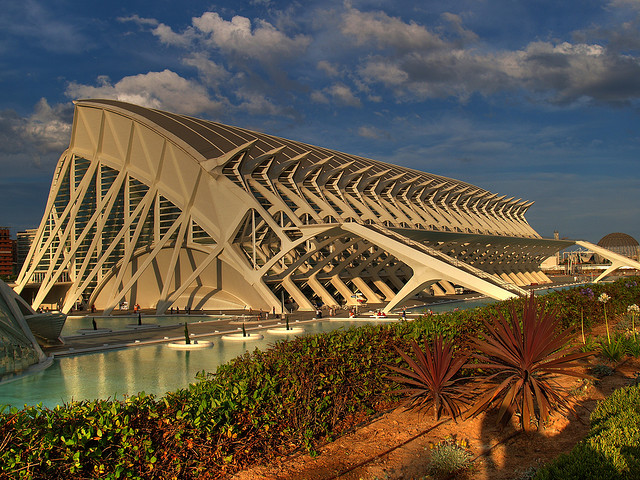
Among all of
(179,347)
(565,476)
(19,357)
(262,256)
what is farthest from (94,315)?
(565,476)

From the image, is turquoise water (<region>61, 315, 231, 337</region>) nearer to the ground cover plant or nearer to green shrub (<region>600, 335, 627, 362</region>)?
green shrub (<region>600, 335, 627, 362</region>)

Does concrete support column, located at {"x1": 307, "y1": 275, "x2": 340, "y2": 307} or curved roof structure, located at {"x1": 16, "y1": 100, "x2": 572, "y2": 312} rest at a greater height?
curved roof structure, located at {"x1": 16, "y1": 100, "x2": 572, "y2": 312}

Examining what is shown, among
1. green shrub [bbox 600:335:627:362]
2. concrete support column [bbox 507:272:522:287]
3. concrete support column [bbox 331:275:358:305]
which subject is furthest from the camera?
concrete support column [bbox 507:272:522:287]

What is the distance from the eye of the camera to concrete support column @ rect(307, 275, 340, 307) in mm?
44562

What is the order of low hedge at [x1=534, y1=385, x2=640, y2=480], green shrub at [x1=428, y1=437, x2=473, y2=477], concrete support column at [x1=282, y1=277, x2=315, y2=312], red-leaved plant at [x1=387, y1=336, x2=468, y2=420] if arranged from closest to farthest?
low hedge at [x1=534, y1=385, x2=640, y2=480] < green shrub at [x1=428, y1=437, x2=473, y2=477] < red-leaved plant at [x1=387, y1=336, x2=468, y2=420] < concrete support column at [x1=282, y1=277, x2=315, y2=312]

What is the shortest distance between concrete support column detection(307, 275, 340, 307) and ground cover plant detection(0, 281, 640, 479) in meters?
32.4

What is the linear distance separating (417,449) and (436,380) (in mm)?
1674

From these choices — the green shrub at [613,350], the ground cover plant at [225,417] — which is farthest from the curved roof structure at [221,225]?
the ground cover plant at [225,417]

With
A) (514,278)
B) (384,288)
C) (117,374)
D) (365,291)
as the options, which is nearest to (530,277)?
(514,278)

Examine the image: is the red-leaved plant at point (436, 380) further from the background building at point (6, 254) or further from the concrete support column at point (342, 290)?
the background building at point (6, 254)

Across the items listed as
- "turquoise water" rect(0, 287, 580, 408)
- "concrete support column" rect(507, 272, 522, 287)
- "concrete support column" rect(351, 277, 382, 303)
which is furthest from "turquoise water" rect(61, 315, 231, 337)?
"concrete support column" rect(507, 272, 522, 287)

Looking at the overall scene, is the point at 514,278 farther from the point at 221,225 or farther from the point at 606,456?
the point at 606,456

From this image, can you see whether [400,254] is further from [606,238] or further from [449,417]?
[606,238]

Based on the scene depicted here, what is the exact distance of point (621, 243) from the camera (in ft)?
526
